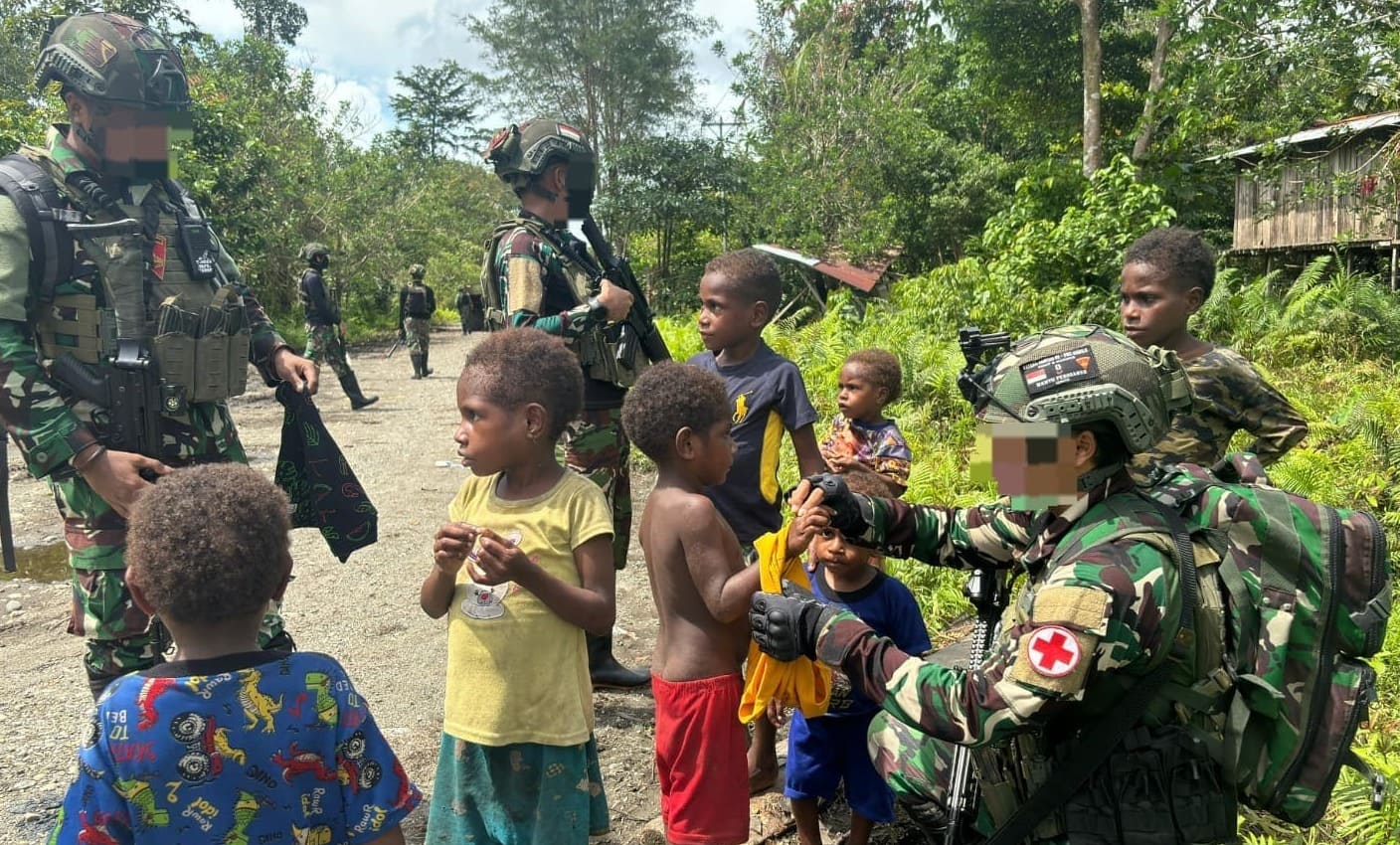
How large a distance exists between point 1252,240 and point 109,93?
1761 cm

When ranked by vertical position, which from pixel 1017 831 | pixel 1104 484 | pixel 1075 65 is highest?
pixel 1075 65

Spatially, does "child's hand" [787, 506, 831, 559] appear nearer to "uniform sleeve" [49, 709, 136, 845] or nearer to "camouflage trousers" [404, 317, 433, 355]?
"uniform sleeve" [49, 709, 136, 845]

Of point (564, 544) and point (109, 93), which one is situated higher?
point (109, 93)

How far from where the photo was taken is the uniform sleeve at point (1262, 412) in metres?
3.30

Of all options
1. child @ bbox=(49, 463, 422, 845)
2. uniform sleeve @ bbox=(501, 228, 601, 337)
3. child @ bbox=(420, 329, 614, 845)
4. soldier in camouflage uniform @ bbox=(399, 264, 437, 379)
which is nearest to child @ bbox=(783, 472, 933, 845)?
child @ bbox=(420, 329, 614, 845)

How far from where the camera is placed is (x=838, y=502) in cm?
246

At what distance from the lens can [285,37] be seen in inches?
1698

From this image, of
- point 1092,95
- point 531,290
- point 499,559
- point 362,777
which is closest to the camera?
point 362,777

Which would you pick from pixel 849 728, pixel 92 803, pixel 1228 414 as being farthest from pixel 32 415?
pixel 1228 414

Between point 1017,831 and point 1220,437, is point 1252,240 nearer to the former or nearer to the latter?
point 1220,437

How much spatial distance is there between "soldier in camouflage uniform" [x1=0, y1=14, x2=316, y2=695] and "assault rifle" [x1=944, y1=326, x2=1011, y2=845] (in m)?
2.05

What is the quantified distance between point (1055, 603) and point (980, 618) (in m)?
0.80

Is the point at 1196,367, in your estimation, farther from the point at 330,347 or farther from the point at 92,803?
the point at 330,347

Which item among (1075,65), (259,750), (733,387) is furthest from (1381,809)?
(1075,65)
